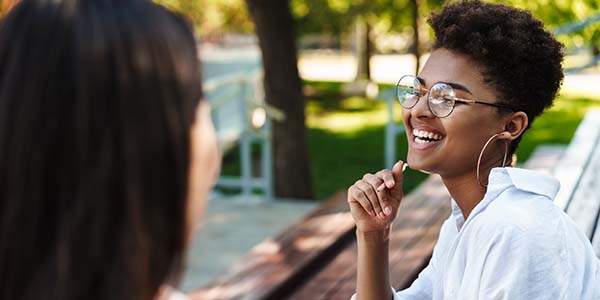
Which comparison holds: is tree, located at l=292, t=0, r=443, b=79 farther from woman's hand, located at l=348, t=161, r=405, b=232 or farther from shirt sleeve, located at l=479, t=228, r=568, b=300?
shirt sleeve, located at l=479, t=228, r=568, b=300

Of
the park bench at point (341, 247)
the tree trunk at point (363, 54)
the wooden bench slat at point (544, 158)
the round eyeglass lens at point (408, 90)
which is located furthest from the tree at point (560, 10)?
the tree trunk at point (363, 54)

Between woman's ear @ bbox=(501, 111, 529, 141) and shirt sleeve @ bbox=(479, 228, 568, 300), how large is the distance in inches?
16.1

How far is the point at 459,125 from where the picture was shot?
6.14ft

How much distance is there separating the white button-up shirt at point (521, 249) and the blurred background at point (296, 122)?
53cm

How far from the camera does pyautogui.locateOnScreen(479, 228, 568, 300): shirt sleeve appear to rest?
4.93ft

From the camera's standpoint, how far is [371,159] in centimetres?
1031

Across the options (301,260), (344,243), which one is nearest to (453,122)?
(301,260)

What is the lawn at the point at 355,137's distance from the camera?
947cm

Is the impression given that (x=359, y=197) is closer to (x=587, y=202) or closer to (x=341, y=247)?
(x=587, y=202)

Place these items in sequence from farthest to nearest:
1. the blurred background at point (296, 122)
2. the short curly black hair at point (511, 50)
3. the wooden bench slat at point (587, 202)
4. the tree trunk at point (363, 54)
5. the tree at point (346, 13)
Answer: the tree trunk at point (363, 54) < the tree at point (346, 13) < the blurred background at point (296, 122) < the wooden bench slat at point (587, 202) < the short curly black hair at point (511, 50)

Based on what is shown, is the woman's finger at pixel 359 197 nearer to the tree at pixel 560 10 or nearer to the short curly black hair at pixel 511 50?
the short curly black hair at pixel 511 50

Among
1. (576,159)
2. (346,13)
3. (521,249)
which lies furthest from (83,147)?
(346,13)

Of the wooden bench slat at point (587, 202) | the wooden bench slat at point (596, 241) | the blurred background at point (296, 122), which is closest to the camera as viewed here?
the wooden bench slat at point (596, 241)

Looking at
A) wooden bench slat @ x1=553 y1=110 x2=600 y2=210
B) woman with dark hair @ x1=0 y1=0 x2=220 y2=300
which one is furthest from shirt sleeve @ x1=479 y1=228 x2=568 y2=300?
wooden bench slat @ x1=553 y1=110 x2=600 y2=210
